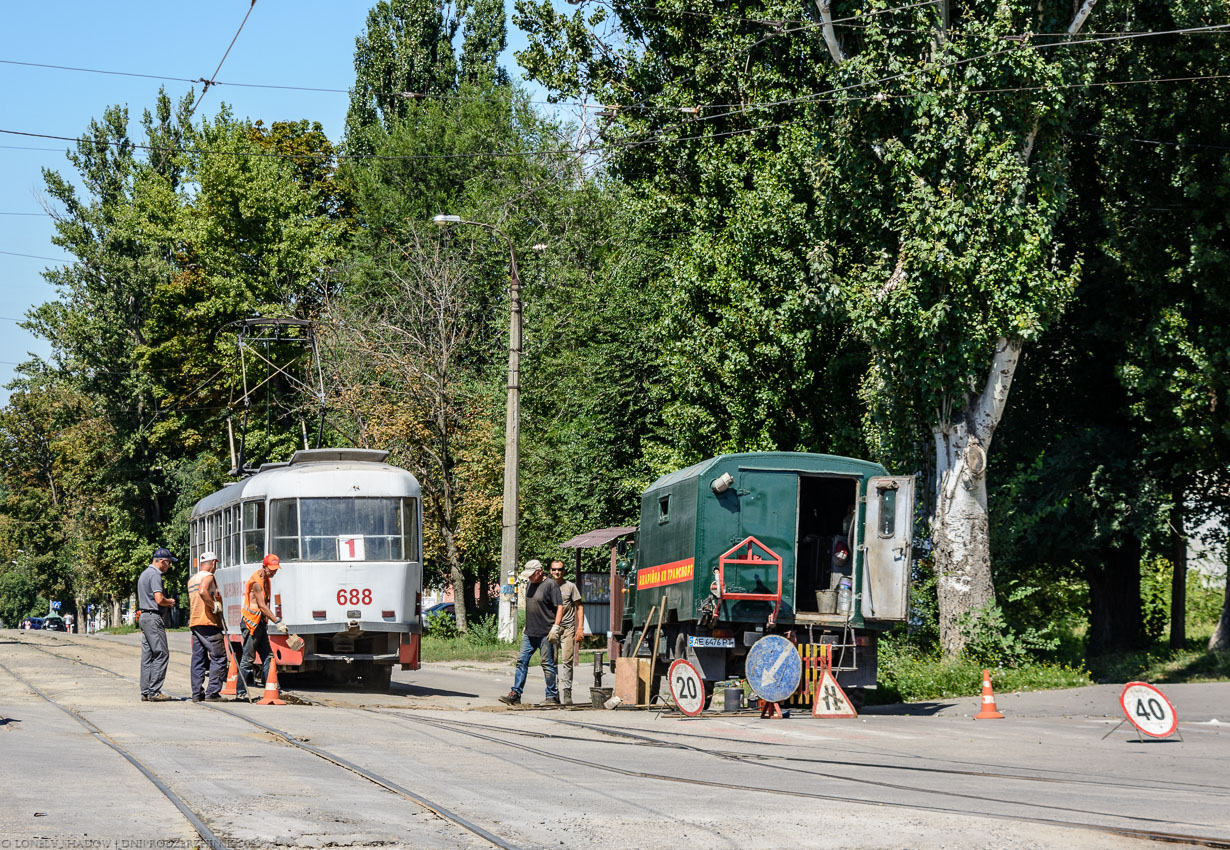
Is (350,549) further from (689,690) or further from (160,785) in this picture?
(160,785)

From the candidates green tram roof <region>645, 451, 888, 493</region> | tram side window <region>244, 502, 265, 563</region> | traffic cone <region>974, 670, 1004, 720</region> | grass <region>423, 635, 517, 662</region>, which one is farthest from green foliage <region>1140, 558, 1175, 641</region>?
tram side window <region>244, 502, 265, 563</region>

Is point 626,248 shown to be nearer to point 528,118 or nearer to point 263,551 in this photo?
point 263,551

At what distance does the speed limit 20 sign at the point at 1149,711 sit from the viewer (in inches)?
577

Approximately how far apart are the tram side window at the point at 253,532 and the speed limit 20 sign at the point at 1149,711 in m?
13.1

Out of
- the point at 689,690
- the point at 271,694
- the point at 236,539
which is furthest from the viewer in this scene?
the point at 236,539

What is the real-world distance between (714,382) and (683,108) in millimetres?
5755

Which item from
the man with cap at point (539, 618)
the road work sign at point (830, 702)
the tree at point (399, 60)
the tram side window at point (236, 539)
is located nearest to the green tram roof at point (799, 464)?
the road work sign at point (830, 702)

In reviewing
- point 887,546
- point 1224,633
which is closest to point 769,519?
point 887,546

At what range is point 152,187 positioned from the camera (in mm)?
58656

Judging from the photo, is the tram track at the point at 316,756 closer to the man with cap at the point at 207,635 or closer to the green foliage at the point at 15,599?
the man with cap at the point at 207,635

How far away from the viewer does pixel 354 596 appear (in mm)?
21156

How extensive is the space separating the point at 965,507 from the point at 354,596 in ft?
31.2

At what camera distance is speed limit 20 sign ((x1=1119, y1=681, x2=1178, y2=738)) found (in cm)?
1465

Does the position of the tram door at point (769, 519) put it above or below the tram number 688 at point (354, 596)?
above
